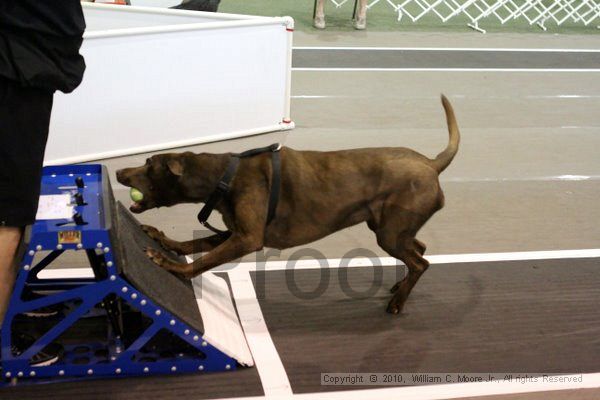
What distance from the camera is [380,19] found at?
41.8ft

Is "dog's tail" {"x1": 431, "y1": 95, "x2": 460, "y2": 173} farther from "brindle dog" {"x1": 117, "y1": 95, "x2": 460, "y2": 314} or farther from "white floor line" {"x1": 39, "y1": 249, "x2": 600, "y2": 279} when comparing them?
"white floor line" {"x1": 39, "y1": 249, "x2": 600, "y2": 279}

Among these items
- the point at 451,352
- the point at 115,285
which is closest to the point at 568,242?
the point at 451,352

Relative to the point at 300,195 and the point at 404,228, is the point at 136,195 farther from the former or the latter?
the point at 404,228

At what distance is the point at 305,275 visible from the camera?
13.5 feet

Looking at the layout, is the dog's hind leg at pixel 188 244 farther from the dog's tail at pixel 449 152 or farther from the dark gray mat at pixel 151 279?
the dog's tail at pixel 449 152

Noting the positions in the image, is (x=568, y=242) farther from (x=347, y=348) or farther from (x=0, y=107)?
(x=0, y=107)

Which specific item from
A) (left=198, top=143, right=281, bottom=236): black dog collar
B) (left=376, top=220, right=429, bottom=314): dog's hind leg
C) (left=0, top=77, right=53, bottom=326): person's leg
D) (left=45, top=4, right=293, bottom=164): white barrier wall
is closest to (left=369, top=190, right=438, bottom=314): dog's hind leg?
(left=376, top=220, right=429, bottom=314): dog's hind leg

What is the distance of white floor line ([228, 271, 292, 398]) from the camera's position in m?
3.09

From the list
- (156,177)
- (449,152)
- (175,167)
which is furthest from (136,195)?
(449,152)

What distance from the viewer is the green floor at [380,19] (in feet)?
40.0

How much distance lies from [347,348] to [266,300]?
0.60m

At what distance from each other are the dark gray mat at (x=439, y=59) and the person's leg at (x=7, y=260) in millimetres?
6865

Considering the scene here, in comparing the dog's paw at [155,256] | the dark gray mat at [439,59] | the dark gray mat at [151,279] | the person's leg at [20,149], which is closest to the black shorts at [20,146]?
the person's leg at [20,149]

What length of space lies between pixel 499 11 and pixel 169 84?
10.3m
